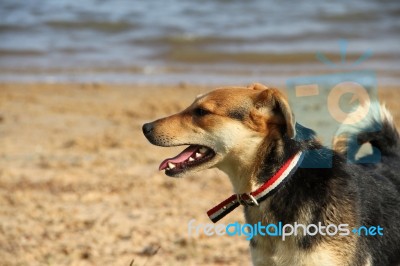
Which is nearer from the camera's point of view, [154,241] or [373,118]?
[373,118]

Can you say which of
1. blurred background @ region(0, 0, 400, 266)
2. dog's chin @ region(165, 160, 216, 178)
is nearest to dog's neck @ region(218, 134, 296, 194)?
dog's chin @ region(165, 160, 216, 178)

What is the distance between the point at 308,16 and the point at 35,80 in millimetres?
8959

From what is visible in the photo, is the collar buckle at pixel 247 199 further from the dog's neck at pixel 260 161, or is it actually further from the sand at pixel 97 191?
the sand at pixel 97 191

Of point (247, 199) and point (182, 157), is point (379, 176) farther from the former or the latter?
point (182, 157)

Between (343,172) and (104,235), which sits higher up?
(343,172)

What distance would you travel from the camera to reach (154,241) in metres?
6.23

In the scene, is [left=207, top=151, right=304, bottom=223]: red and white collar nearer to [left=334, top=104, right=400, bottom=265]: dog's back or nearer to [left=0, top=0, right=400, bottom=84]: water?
[left=334, top=104, right=400, bottom=265]: dog's back

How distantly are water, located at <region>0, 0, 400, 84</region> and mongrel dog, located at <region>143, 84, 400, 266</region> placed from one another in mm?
8615

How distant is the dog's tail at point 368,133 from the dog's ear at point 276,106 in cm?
108

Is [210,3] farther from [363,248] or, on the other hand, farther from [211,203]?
[363,248]

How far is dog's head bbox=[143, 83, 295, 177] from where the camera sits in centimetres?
409

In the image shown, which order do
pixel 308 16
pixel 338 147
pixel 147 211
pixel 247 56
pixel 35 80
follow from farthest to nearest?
pixel 308 16 → pixel 247 56 → pixel 35 80 → pixel 147 211 → pixel 338 147

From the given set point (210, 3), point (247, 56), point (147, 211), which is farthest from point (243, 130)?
point (210, 3)

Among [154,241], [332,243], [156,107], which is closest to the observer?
[332,243]
